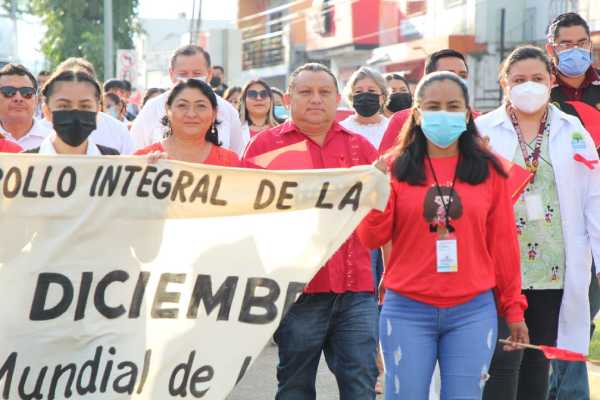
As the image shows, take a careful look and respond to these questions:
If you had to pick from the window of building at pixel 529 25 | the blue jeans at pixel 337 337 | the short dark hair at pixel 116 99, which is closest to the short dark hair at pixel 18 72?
the blue jeans at pixel 337 337

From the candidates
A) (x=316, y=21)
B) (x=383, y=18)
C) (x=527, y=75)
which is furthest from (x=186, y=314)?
(x=316, y=21)

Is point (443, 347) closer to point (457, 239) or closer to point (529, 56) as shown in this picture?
point (457, 239)

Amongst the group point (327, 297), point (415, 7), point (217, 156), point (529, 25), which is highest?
point (415, 7)

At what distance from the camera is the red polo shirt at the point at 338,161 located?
6.35 metres

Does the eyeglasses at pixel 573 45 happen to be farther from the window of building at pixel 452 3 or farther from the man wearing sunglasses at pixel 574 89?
the window of building at pixel 452 3

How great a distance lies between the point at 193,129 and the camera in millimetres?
6605

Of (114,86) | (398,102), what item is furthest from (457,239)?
(114,86)

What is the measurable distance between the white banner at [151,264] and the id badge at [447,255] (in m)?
0.31

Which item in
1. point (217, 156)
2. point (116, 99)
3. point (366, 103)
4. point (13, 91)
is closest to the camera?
point (217, 156)

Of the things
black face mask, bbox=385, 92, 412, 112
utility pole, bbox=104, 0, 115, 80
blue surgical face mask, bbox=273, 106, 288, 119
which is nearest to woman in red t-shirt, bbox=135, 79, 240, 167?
black face mask, bbox=385, 92, 412, 112

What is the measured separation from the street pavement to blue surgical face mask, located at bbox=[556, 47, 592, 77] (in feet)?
6.95

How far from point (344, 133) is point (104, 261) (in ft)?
4.47

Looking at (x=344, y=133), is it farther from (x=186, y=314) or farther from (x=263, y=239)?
(x=186, y=314)

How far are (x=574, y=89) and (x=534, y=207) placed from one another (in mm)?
1200
